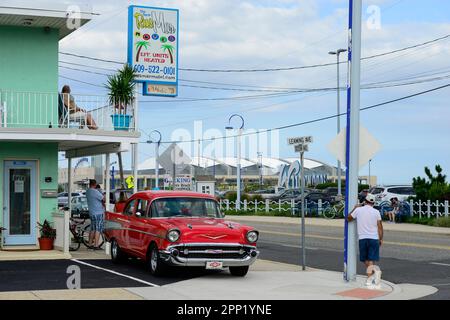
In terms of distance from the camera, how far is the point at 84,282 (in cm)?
1427

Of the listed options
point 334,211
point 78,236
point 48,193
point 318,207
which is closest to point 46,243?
point 78,236

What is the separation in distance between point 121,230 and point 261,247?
26.1 feet

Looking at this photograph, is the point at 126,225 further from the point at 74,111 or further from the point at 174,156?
the point at 174,156

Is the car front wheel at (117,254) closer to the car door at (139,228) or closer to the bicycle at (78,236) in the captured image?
the car door at (139,228)

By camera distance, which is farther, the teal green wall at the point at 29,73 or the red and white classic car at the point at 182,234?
the teal green wall at the point at 29,73

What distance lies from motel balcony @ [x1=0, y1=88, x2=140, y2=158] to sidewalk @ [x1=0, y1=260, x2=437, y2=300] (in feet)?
20.2

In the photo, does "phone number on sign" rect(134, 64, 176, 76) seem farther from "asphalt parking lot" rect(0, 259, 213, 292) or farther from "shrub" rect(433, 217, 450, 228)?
"shrub" rect(433, 217, 450, 228)

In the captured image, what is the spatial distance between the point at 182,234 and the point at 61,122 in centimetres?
825

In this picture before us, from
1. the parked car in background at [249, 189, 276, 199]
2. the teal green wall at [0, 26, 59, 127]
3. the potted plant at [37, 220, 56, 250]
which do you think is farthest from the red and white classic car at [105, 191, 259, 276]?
the parked car in background at [249, 189, 276, 199]

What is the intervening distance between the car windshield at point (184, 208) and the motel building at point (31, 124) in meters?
4.56

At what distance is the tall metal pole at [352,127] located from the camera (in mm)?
14742

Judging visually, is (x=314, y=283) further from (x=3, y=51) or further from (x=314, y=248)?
(x=3, y=51)

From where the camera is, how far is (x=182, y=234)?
14461 millimetres

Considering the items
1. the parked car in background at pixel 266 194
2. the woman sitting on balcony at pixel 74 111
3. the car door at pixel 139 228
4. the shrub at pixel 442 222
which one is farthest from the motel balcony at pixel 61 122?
the parked car in background at pixel 266 194
